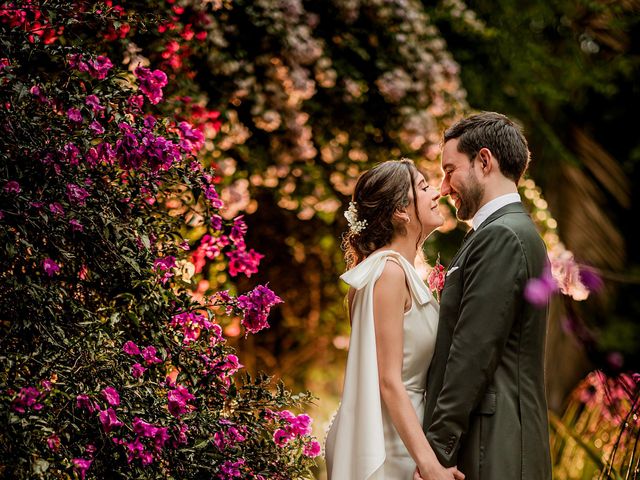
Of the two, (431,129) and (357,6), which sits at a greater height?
(357,6)

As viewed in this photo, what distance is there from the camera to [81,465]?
196 centimetres

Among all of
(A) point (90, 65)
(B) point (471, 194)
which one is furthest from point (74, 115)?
(B) point (471, 194)

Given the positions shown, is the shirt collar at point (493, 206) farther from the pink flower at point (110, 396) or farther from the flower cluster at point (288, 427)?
the pink flower at point (110, 396)

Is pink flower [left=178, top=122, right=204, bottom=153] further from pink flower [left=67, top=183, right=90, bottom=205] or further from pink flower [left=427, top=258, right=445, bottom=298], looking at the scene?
pink flower [left=427, top=258, right=445, bottom=298]

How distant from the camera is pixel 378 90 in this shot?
4875mm

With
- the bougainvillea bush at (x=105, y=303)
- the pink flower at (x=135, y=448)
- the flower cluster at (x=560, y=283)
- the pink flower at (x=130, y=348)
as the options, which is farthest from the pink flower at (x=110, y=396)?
the flower cluster at (x=560, y=283)

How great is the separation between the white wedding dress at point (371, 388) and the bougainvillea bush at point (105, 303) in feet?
0.46

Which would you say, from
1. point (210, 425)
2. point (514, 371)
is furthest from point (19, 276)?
point (514, 371)

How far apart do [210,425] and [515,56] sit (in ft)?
15.4

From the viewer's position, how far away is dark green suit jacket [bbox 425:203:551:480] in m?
2.25

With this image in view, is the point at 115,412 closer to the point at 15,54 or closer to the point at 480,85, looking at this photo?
the point at 15,54

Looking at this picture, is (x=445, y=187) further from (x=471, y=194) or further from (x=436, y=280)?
(x=436, y=280)

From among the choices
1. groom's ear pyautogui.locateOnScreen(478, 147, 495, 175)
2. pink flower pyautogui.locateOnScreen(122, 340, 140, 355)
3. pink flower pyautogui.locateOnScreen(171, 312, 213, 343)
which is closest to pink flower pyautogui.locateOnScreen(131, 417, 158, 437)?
pink flower pyautogui.locateOnScreen(122, 340, 140, 355)

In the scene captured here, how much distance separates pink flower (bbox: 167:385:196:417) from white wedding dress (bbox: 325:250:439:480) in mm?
546
